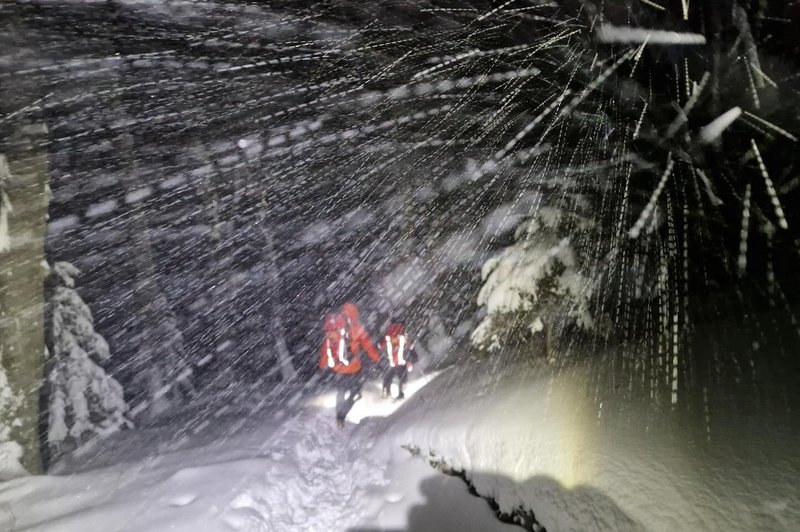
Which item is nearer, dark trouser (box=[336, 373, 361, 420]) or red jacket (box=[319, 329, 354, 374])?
red jacket (box=[319, 329, 354, 374])

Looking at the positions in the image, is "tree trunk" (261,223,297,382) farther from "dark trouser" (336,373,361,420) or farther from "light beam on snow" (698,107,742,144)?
"light beam on snow" (698,107,742,144)

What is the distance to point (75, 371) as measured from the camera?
337 inches

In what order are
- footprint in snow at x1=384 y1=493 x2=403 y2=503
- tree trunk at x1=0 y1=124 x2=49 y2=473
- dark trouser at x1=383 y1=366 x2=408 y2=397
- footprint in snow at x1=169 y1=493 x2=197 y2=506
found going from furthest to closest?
dark trouser at x1=383 y1=366 x2=408 y2=397, tree trunk at x1=0 y1=124 x2=49 y2=473, footprint in snow at x1=384 y1=493 x2=403 y2=503, footprint in snow at x1=169 y1=493 x2=197 y2=506

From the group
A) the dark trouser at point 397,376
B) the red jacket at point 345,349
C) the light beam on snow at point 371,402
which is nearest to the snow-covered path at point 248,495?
the red jacket at point 345,349

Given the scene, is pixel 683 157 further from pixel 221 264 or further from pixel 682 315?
pixel 221 264

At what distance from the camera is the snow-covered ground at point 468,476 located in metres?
3.13

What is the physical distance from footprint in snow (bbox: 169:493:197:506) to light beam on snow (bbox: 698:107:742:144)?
10.6m

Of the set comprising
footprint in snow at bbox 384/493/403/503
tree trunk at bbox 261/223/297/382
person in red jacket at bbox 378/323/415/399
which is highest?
footprint in snow at bbox 384/493/403/503

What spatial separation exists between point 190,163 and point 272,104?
4.69 meters

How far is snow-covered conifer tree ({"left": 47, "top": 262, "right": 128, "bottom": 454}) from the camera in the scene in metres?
8.04

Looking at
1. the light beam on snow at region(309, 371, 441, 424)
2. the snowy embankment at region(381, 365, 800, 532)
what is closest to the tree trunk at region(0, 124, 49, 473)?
the light beam on snow at region(309, 371, 441, 424)

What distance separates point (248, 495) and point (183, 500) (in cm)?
74

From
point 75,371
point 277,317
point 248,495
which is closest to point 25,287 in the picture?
point 75,371

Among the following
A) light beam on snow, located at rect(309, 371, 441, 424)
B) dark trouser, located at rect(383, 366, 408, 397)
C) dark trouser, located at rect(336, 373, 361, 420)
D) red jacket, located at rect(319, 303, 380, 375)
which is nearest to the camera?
red jacket, located at rect(319, 303, 380, 375)
